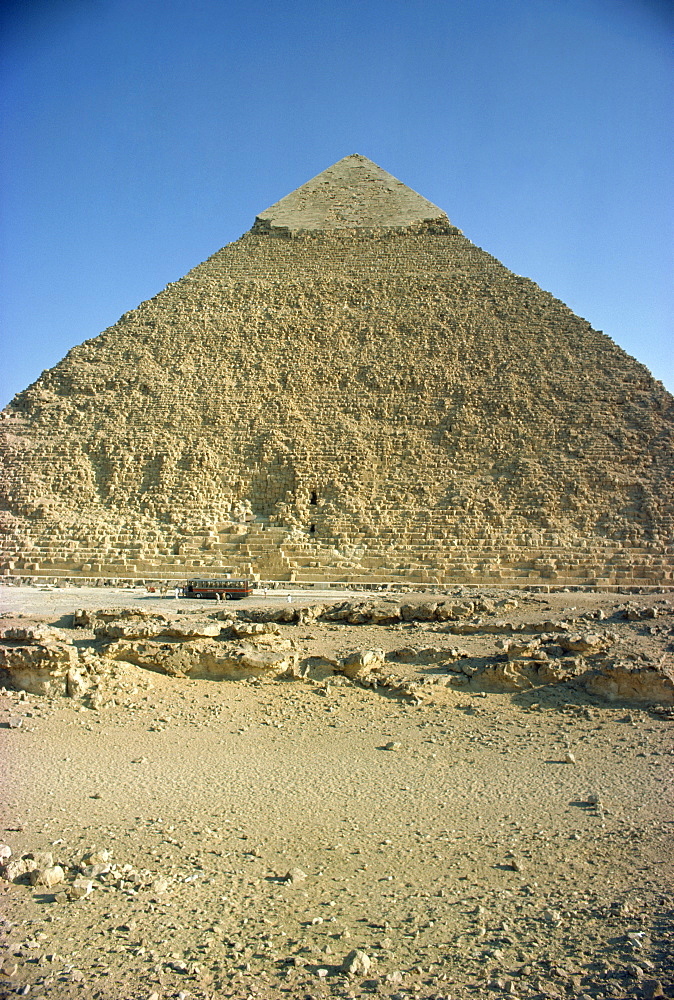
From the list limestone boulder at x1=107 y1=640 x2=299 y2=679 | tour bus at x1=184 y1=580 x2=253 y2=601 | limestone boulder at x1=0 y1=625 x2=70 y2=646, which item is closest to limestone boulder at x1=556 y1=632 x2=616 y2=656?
limestone boulder at x1=107 y1=640 x2=299 y2=679

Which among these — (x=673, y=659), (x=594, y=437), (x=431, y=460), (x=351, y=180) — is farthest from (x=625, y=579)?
(x=351, y=180)

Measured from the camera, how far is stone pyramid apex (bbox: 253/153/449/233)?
25.3m

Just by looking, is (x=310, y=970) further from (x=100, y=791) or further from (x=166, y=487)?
(x=166, y=487)

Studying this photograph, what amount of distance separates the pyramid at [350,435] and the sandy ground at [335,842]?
11.3 m

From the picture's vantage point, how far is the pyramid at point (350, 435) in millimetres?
17094

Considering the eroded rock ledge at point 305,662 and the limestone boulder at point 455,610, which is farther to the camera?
the limestone boulder at point 455,610

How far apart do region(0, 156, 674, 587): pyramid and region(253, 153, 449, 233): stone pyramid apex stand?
0.41 metres

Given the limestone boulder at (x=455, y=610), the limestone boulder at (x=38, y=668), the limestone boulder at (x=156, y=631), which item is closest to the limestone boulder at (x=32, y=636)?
the limestone boulder at (x=38, y=668)

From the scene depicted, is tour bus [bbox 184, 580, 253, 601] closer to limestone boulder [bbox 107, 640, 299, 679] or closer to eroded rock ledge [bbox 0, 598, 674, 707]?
eroded rock ledge [bbox 0, 598, 674, 707]

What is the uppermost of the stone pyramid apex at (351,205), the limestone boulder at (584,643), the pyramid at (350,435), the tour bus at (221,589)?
the stone pyramid apex at (351,205)

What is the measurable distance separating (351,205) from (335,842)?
1045 inches

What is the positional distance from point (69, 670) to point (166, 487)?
1394cm

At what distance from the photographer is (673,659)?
253 inches

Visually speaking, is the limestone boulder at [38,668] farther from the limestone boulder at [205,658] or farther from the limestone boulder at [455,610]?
the limestone boulder at [455,610]
